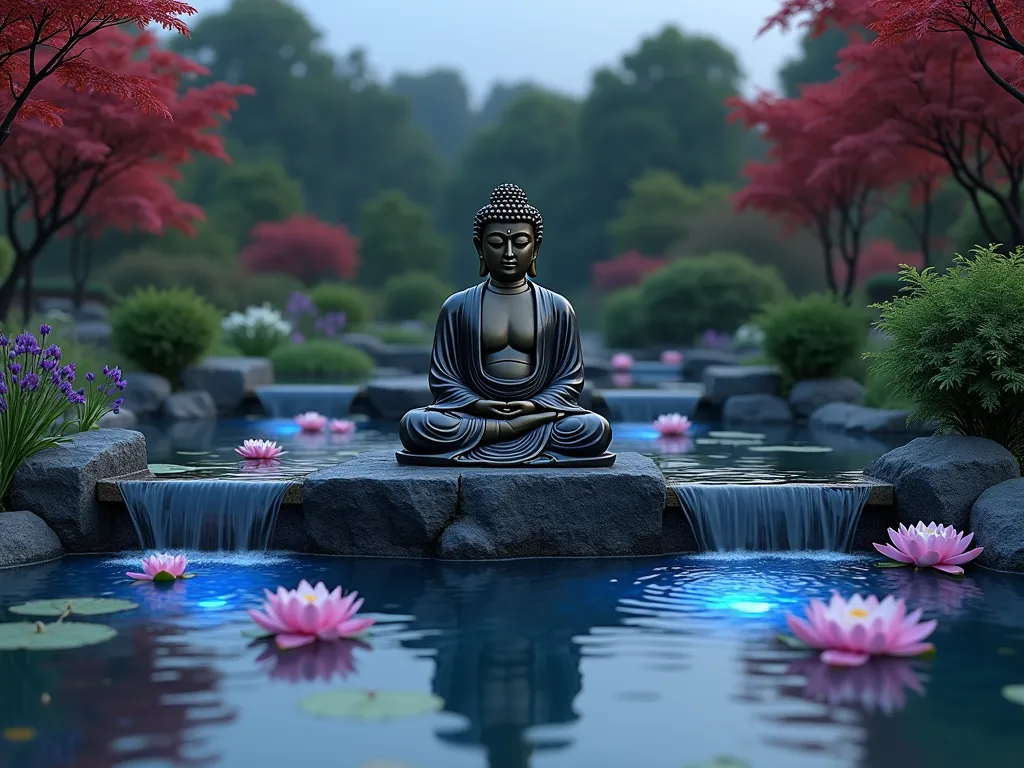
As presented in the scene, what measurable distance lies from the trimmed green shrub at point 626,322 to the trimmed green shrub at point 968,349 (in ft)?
58.0

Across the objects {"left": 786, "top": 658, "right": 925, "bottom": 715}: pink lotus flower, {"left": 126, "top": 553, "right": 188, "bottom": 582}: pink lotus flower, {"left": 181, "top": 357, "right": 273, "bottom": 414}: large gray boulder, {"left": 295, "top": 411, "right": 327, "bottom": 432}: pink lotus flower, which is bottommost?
{"left": 786, "top": 658, "right": 925, "bottom": 715}: pink lotus flower

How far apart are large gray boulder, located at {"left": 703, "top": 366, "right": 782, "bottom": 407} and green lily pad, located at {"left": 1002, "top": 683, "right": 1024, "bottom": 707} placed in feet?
32.9

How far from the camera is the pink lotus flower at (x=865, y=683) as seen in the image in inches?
154

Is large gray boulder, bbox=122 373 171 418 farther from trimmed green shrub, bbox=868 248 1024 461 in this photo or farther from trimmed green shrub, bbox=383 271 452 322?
trimmed green shrub, bbox=383 271 452 322

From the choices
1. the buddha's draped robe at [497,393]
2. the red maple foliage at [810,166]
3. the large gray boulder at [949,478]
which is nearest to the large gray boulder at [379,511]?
the buddha's draped robe at [497,393]

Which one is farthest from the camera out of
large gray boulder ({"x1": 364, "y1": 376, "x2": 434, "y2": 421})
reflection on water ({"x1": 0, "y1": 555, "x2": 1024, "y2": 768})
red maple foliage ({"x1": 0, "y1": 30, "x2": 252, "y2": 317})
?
red maple foliage ({"x1": 0, "y1": 30, "x2": 252, "y2": 317})

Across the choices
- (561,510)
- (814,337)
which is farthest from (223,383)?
(561,510)

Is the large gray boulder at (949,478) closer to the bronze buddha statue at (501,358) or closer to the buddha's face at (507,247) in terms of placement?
the bronze buddha statue at (501,358)

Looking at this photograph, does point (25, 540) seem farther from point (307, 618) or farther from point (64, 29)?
point (64, 29)

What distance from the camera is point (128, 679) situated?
4113 millimetres

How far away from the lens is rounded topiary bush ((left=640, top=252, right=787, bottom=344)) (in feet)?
78.0

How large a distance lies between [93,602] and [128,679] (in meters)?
1.23

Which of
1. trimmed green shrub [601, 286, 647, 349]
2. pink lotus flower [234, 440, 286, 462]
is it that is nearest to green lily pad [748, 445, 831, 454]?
pink lotus flower [234, 440, 286, 462]

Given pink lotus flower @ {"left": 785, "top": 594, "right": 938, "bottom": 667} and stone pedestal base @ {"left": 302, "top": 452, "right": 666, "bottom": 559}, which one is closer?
pink lotus flower @ {"left": 785, "top": 594, "right": 938, "bottom": 667}
